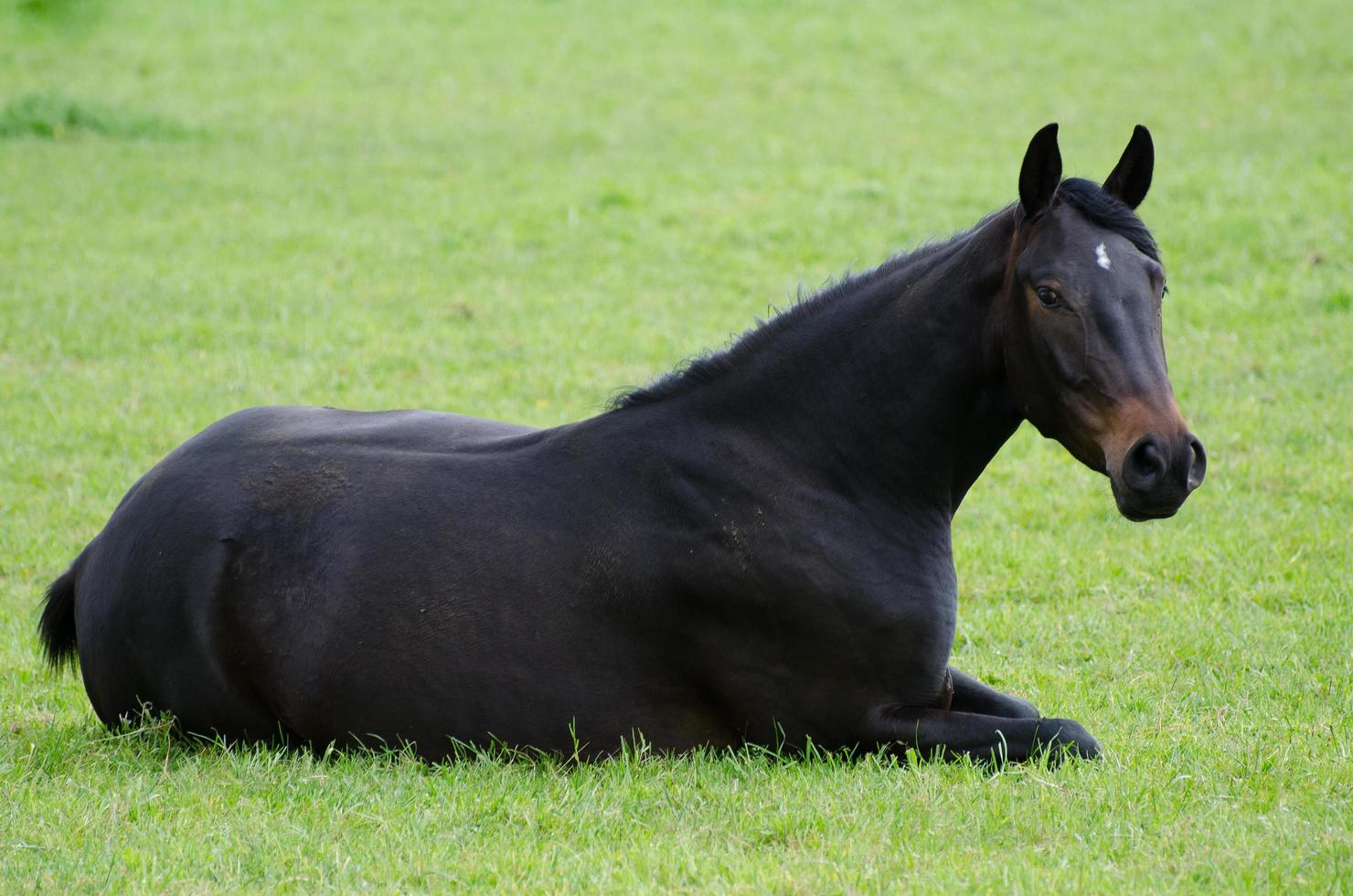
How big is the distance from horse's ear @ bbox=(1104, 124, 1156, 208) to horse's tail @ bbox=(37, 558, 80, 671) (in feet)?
13.4

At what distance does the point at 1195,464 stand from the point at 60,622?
425 cm

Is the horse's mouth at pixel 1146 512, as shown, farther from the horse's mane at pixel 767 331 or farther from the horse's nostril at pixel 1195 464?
the horse's mane at pixel 767 331

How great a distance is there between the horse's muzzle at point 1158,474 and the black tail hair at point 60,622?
3.93 meters

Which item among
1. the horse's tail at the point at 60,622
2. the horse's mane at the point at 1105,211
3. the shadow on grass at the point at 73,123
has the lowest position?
the horse's tail at the point at 60,622

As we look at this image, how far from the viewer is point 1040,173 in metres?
4.70

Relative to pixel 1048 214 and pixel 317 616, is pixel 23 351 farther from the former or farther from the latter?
pixel 1048 214

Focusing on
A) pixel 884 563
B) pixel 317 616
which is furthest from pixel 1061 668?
pixel 317 616

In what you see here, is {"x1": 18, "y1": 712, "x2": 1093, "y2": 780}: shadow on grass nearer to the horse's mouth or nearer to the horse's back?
the horse's back

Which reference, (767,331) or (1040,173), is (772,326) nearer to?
(767,331)

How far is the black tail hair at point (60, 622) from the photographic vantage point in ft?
19.0

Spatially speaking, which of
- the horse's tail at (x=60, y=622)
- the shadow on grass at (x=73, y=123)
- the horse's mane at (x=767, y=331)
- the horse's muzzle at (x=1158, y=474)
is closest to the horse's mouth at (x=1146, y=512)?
the horse's muzzle at (x=1158, y=474)

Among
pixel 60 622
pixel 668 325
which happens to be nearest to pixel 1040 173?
pixel 60 622

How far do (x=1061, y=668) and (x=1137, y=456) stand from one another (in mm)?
2169

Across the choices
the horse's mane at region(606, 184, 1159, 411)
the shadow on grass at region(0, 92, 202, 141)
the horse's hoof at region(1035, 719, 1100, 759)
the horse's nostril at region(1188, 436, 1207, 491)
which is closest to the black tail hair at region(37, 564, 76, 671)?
the horse's mane at region(606, 184, 1159, 411)
